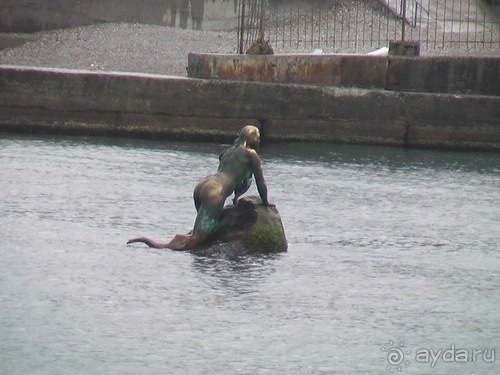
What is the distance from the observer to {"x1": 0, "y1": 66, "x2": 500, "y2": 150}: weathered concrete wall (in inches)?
870

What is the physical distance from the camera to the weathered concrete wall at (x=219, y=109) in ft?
72.5

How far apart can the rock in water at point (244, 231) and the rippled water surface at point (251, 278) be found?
0.17 m

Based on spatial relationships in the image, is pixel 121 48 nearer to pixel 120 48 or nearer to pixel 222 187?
pixel 120 48

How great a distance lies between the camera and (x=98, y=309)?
1090 cm

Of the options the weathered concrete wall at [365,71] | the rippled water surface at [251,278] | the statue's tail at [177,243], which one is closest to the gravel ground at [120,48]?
the weathered concrete wall at [365,71]

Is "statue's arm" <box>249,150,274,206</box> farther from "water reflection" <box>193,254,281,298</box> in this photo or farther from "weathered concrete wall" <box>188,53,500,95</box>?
"weathered concrete wall" <box>188,53,500,95</box>

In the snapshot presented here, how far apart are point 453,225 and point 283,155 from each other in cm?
557

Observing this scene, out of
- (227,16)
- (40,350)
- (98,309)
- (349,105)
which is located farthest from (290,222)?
(227,16)

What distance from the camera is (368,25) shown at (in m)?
27.9

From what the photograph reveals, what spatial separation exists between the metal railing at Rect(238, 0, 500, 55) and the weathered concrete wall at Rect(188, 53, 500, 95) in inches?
75.9

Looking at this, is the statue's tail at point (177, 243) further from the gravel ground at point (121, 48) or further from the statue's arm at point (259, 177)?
the gravel ground at point (121, 48)

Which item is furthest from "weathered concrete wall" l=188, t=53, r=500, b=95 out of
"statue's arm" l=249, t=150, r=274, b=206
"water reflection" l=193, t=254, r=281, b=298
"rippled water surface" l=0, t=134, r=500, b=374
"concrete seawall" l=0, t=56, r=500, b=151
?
"water reflection" l=193, t=254, r=281, b=298

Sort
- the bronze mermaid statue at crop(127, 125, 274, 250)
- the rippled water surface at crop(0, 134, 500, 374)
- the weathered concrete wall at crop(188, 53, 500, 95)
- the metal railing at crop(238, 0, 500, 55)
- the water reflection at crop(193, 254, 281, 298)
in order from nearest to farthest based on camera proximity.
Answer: the rippled water surface at crop(0, 134, 500, 374) → the water reflection at crop(193, 254, 281, 298) → the bronze mermaid statue at crop(127, 125, 274, 250) → the weathered concrete wall at crop(188, 53, 500, 95) → the metal railing at crop(238, 0, 500, 55)

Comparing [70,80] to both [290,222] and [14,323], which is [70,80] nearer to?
[290,222]
